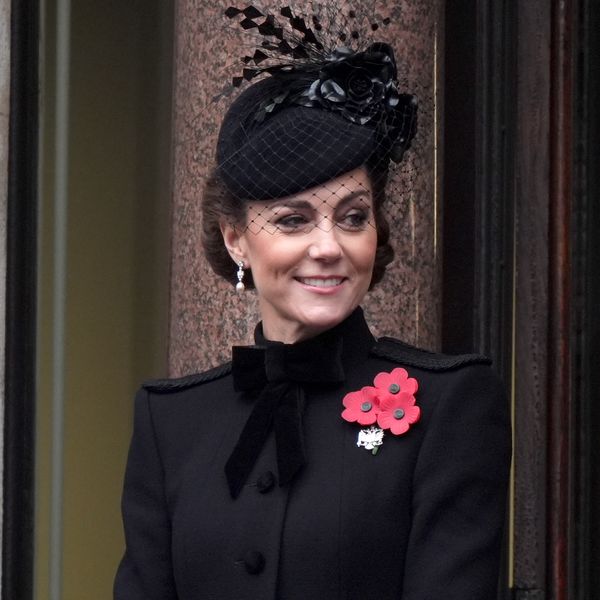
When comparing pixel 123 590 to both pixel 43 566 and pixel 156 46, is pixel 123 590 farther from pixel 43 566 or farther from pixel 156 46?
pixel 156 46

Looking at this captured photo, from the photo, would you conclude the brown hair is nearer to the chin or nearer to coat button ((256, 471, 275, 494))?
the chin

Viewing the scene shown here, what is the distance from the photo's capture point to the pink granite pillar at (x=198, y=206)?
4.49 metres

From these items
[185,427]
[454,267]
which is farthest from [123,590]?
[454,267]

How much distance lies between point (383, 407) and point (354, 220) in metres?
0.40

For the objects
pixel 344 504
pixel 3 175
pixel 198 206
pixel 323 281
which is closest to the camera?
pixel 344 504

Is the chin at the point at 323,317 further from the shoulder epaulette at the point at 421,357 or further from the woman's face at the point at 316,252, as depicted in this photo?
the shoulder epaulette at the point at 421,357

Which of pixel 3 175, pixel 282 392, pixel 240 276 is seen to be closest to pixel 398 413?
pixel 282 392

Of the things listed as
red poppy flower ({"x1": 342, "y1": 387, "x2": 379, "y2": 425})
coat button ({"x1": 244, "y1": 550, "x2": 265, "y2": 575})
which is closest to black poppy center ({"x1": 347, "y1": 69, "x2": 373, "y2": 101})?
red poppy flower ({"x1": 342, "y1": 387, "x2": 379, "y2": 425})

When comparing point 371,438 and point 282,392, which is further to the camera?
point 282,392

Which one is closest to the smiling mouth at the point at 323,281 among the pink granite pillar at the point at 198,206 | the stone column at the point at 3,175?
the pink granite pillar at the point at 198,206

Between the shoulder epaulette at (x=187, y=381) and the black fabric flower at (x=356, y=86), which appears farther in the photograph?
the shoulder epaulette at (x=187, y=381)

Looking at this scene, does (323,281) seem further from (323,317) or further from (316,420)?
(316,420)

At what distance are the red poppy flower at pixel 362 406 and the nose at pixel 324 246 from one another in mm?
294

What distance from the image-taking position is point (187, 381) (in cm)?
344
